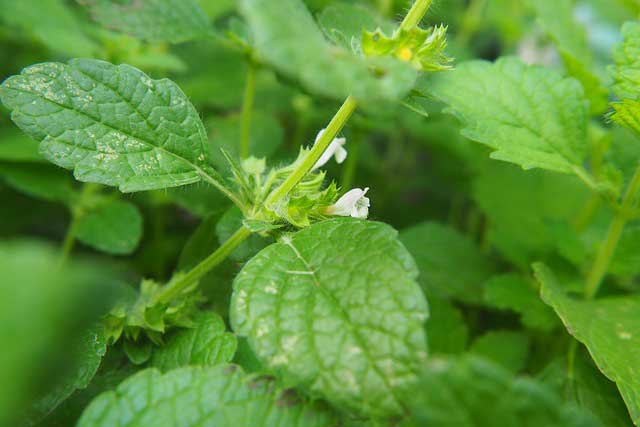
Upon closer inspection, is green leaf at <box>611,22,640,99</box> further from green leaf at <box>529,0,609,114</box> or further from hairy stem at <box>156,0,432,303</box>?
hairy stem at <box>156,0,432,303</box>

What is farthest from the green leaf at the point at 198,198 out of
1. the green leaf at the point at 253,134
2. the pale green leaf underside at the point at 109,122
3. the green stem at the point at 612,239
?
the green stem at the point at 612,239

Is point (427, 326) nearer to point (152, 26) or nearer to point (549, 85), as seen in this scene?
point (549, 85)

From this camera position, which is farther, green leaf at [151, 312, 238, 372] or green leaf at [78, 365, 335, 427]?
green leaf at [151, 312, 238, 372]

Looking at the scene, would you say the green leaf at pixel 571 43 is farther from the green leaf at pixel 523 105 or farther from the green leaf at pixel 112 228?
the green leaf at pixel 112 228

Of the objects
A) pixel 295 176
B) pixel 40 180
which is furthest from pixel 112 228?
pixel 295 176

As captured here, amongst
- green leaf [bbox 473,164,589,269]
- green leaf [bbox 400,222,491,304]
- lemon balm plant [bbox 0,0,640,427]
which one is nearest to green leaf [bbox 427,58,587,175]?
lemon balm plant [bbox 0,0,640,427]

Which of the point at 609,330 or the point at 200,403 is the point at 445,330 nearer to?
the point at 609,330
